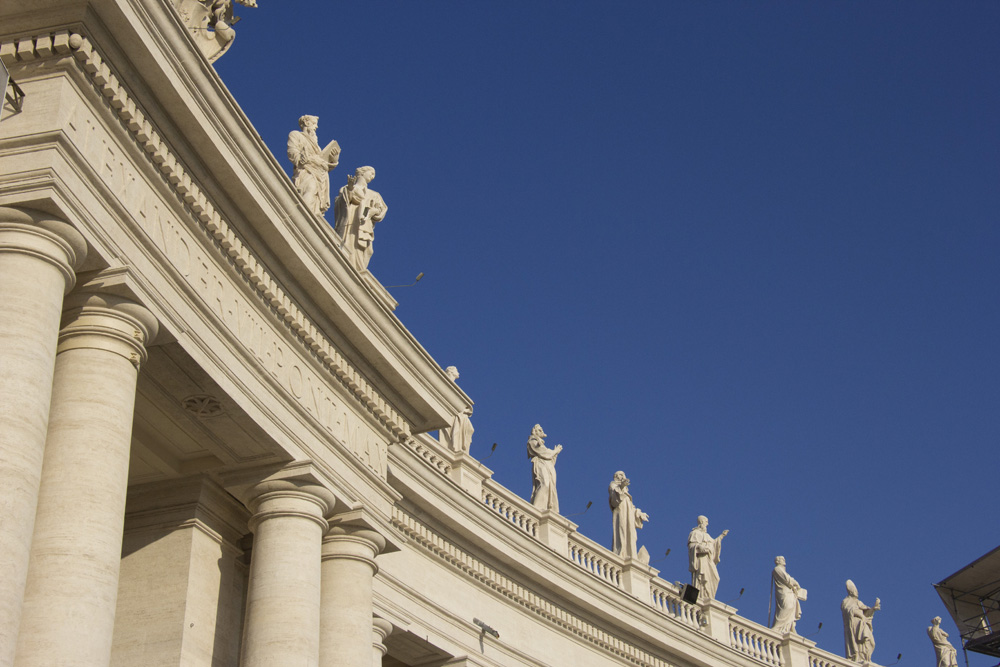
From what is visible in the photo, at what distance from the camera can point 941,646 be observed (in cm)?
5862

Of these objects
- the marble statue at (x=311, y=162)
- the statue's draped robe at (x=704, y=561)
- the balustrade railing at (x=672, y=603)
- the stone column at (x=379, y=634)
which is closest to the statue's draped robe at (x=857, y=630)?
the statue's draped robe at (x=704, y=561)

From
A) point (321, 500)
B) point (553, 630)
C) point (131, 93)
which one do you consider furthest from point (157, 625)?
point (553, 630)

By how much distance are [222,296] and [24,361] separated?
6070 mm

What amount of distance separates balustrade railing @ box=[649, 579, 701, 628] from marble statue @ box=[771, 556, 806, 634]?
274 inches

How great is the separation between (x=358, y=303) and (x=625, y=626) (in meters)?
18.1

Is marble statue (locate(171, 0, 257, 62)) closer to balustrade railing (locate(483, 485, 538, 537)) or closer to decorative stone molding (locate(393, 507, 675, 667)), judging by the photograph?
decorative stone molding (locate(393, 507, 675, 667))

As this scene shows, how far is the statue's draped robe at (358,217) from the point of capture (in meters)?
29.1

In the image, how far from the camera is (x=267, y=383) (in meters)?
23.1

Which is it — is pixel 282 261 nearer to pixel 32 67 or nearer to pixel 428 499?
pixel 32 67

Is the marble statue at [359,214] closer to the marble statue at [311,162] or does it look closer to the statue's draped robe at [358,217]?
the statue's draped robe at [358,217]

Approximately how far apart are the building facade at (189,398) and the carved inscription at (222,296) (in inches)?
2.0

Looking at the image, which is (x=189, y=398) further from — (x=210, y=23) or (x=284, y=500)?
(x=210, y=23)

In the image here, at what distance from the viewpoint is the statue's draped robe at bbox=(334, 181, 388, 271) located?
2909cm

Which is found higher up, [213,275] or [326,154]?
[326,154]
